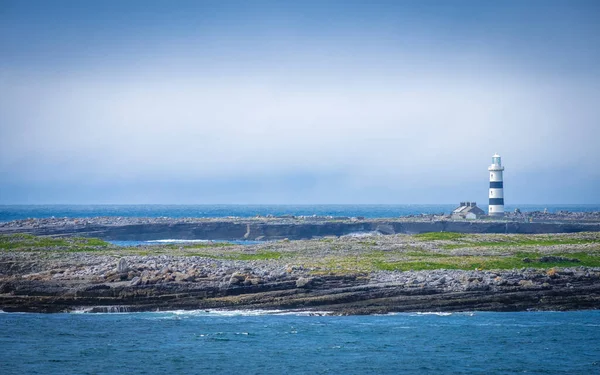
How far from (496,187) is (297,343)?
253 ft

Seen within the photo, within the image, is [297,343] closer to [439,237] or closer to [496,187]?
[439,237]

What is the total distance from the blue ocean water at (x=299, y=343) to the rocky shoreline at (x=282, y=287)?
3.95 ft

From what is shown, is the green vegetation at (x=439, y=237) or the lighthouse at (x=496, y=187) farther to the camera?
the lighthouse at (x=496, y=187)

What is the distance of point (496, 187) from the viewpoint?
10444 cm

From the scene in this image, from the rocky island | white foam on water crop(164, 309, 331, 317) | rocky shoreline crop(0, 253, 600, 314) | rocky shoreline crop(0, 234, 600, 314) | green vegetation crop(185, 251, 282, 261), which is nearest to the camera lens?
white foam on water crop(164, 309, 331, 317)

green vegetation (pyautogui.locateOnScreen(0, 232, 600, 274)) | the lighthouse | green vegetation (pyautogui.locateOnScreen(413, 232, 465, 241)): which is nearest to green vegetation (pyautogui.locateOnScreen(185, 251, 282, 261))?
green vegetation (pyautogui.locateOnScreen(0, 232, 600, 274))

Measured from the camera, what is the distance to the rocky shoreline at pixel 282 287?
3906 centimetres

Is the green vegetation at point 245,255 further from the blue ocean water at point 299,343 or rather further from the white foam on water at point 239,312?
the blue ocean water at point 299,343

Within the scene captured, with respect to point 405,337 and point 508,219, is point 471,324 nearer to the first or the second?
point 405,337

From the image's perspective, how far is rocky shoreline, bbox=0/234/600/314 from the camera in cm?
3906

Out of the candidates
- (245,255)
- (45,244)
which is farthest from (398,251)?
(45,244)

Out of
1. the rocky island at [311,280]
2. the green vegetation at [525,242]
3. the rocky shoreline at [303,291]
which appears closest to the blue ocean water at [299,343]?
the rocky shoreline at [303,291]

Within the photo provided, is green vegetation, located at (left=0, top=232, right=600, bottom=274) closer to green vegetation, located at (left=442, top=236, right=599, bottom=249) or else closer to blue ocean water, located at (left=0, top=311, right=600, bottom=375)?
green vegetation, located at (left=442, top=236, right=599, bottom=249)

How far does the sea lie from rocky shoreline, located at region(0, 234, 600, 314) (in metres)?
0.96
